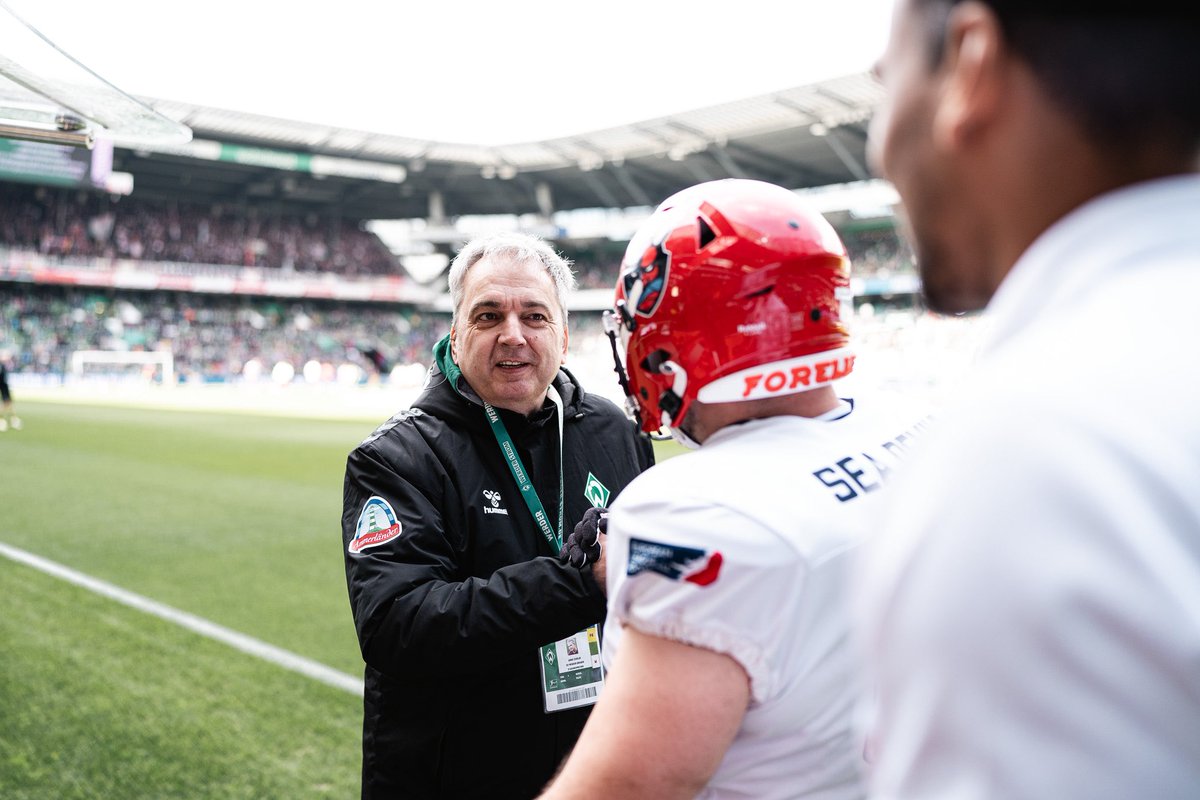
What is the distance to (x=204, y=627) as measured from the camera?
6.07 metres

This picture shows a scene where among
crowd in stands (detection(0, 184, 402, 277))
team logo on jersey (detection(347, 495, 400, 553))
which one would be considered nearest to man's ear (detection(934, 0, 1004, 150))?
team logo on jersey (detection(347, 495, 400, 553))

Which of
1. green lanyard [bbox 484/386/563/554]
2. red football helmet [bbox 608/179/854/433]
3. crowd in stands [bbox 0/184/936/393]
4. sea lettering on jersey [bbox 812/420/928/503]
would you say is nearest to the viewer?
sea lettering on jersey [bbox 812/420/928/503]

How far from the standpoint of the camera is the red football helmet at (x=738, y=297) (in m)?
1.42

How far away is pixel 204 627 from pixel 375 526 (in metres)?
4.38

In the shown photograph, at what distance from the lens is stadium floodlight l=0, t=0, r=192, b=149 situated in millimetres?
2570

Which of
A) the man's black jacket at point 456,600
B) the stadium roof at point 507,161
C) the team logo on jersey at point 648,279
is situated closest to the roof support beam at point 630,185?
the stadium roof at point 507,161

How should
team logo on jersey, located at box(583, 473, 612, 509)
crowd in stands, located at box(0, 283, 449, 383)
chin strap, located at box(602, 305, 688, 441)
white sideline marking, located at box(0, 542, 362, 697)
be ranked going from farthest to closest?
crowd in stands, located at box(0, 283, 449, 383)
white sideline marking, located at box(0, 542, 362, 697)
team logo on jersey, located at box(583, 473, 612, 509)
chin strap, located at box(602, 305, 688, 441)

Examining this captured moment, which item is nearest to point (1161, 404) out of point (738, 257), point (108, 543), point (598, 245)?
point (738, 257)

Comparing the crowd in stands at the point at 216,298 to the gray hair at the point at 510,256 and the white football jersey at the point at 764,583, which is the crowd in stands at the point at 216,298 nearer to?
the gray hair at the point at 510,256

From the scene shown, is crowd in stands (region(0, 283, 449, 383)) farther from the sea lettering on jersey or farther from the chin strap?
the sea lettering on jersey

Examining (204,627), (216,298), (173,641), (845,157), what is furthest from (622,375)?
(216,298)

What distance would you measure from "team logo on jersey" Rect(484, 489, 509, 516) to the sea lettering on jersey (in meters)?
1.47

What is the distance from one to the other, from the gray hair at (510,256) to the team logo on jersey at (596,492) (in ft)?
2.07

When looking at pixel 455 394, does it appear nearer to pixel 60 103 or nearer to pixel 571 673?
pixel 571 673
